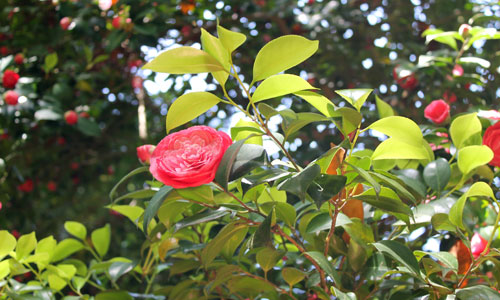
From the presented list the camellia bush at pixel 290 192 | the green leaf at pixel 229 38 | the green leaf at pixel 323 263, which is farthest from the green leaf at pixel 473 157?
the green leaf at pixel 229 38

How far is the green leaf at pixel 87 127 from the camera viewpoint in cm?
163

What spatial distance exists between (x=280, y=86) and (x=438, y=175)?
1.05 feet

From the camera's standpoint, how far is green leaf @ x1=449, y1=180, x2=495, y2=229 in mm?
635

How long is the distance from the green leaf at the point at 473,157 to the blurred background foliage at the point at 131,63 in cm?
71

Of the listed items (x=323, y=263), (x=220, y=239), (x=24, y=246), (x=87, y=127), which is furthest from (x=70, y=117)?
(x=323, y=263)

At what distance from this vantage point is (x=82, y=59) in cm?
192

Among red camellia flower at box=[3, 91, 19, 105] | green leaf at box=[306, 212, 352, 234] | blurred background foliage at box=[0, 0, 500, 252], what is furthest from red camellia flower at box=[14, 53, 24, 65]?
green leaf at box=[306, 212, 352, 234]

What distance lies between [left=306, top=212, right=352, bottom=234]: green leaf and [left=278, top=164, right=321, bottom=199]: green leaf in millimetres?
124

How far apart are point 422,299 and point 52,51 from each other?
1.58 meters

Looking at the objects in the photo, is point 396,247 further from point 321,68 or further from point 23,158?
point 23,158

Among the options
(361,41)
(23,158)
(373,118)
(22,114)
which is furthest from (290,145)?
(23,158)

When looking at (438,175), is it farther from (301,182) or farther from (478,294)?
(301,182)

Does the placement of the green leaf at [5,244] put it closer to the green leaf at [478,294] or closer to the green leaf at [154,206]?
the green leaf at [154,206]

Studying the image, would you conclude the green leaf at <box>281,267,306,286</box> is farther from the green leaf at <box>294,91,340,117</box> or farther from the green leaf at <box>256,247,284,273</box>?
the green leaf at <box>294,91,340,117</box>
